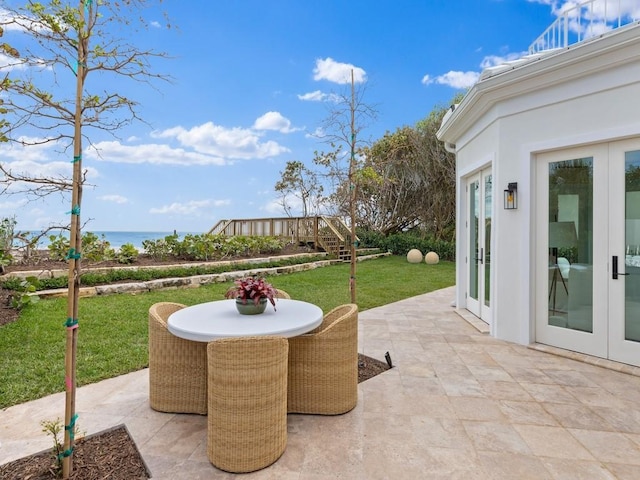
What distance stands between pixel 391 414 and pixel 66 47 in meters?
2.79

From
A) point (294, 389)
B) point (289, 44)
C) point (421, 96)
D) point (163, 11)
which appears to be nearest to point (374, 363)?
point (294, 389)

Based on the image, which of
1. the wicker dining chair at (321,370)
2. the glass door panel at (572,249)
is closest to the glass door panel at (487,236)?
the glass door panel at (572,249)

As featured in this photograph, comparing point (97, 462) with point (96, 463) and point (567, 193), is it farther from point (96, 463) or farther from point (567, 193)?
point (567, 193)

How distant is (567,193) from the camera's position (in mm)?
3730

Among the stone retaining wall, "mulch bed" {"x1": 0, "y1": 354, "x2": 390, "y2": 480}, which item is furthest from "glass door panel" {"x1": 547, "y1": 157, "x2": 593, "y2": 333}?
the stone retaining wall

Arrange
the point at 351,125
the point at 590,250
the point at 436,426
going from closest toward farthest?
the point at 436,426 → the point at 590,250 → the point at 351,125

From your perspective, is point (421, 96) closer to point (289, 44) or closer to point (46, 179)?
point (289, 44)

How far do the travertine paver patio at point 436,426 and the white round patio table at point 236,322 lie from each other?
0.65m

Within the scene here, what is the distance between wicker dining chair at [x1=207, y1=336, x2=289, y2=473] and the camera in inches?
71.9

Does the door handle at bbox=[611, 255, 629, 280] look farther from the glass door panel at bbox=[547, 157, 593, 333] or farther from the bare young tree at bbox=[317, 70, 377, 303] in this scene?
the bare young tree at bbox=[317, 70, 377, 303]

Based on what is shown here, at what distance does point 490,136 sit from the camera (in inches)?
173

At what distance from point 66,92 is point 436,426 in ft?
9.12

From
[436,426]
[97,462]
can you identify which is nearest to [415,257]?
[436,426]

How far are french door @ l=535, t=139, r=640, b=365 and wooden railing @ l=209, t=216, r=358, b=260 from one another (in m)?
8.69
